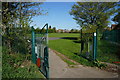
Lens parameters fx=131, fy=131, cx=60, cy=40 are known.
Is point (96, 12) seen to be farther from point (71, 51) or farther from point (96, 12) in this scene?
point (71, 51)

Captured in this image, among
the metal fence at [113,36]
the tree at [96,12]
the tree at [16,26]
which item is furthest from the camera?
the tree at [96,12]

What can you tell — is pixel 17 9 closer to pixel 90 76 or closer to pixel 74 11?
pixel 90 76

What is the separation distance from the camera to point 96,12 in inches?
699

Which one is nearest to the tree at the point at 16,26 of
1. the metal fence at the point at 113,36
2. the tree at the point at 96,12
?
the metal fence at the point at 113,36

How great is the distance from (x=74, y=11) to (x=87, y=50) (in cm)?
1307

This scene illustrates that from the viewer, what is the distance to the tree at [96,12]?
17.6m

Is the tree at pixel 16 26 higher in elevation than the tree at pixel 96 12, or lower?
lower

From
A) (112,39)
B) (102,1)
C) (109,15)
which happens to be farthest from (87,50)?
(109,15)

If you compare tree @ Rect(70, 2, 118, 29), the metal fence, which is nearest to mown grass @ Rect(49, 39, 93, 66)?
the metal fence

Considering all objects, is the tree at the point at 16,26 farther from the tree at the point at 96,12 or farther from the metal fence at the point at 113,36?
the tree at the point at 96,12

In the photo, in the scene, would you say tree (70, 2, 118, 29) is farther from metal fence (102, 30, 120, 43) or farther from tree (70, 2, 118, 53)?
metal fence (102, 30, 120, 43)

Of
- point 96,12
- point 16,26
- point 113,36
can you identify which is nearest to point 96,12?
point 96,12

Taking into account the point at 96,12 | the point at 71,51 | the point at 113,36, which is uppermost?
the point at 96,12

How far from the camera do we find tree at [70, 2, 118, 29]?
1758 cm
